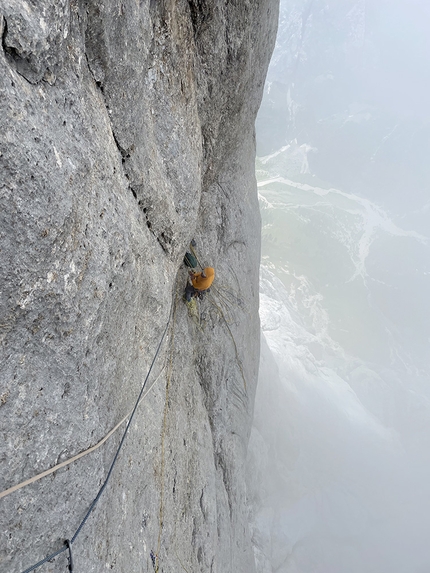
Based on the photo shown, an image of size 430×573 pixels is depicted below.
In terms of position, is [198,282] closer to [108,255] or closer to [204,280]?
[204,280]

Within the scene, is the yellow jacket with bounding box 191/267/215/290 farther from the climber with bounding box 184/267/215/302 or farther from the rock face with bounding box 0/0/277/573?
the rock face with bounding box 0/0/277/573

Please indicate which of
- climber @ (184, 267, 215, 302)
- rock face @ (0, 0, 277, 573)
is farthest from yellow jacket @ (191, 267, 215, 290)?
rock face @ (0, 0, 277, 573)

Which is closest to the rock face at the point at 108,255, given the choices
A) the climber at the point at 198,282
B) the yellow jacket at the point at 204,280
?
the climber at the point at 198,282

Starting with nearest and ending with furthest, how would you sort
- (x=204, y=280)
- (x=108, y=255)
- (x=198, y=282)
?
(x=108, y=255)
(x=204, y=280)
(x=198, y=282)

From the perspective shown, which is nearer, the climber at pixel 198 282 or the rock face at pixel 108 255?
the rock face at pixel 108 255

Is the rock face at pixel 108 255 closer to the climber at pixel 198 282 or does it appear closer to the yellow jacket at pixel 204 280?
the climber at pixel 198 282

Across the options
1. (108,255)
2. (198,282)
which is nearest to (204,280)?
(198,282)
